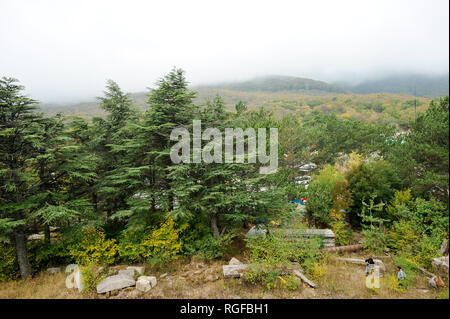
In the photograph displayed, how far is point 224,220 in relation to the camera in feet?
35.6

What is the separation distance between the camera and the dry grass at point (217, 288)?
22.1 feet

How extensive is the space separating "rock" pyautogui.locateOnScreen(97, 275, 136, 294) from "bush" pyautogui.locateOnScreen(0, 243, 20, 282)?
5851mm

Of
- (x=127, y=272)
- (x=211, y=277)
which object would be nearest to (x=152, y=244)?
(x=127, y=272)

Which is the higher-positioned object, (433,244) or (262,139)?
(262,139)

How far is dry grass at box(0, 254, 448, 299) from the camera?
6.72 metres

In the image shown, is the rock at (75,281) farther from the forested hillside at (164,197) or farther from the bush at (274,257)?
the bush at (274,257)

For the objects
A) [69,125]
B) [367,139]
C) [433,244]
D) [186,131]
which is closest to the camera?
[433,244]

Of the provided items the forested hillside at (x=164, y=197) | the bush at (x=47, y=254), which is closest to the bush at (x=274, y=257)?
the forested hillside at (x=164, y=197)

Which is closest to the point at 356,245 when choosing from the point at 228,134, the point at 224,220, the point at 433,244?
the point at 433,244

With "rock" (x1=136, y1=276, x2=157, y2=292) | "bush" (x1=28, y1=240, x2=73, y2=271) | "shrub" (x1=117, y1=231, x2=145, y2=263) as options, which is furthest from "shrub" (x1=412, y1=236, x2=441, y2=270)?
"bush" (x1=28, y1=240, x2=73, y2=271)

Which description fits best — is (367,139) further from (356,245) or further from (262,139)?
(262,139)

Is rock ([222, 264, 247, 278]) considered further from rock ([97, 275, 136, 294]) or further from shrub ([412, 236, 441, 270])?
shrub ([412, 236, 441, 270])

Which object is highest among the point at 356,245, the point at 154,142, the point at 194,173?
the point at 154,142
